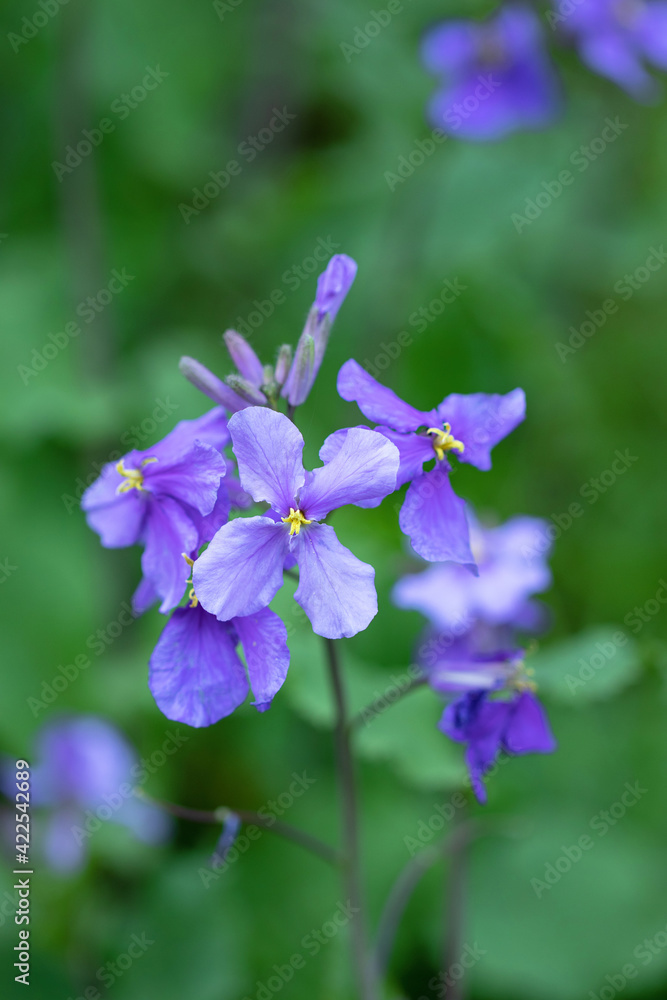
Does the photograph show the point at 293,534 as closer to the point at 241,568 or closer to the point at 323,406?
the point at 241,568

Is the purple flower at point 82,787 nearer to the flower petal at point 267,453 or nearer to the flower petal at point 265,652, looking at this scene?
the flower petal at point 265,652

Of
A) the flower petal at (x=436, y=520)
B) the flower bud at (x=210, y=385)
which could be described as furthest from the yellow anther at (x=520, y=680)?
the flower bud at (x=210, y=385)

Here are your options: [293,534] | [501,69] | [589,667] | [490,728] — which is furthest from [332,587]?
[501,69]

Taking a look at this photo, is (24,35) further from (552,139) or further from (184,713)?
(184,713)

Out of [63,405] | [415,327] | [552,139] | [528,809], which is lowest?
[63,405]

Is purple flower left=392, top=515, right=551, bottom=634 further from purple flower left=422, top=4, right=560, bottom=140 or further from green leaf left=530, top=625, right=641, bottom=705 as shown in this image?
purple flower left=422, top=4, right=560, bottom=140

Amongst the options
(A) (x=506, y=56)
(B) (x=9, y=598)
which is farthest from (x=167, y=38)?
(B) (x=9, y=598)
